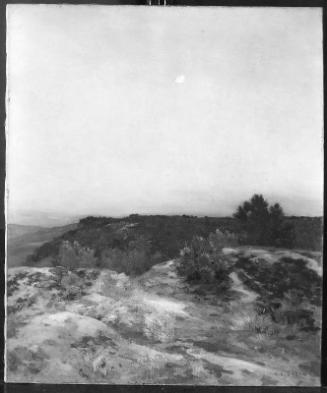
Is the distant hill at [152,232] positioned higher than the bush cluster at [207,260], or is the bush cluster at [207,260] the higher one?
the distant hill at [152,232]

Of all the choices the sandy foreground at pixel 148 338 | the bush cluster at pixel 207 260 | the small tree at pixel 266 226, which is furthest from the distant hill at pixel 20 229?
the small tree at pixel 266 226

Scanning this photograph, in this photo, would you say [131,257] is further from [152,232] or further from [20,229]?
[20,229]

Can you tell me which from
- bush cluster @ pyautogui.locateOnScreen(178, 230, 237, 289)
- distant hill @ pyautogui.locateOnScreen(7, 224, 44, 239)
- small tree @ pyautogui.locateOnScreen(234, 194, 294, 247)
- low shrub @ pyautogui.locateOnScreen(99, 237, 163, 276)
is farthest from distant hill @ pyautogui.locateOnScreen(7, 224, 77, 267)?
small tree @ pyautogui.locateOnScreen(234, 194, 294, 247)

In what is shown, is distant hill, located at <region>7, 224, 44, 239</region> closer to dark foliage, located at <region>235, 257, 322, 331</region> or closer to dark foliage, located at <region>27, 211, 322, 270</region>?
dark foliage, located at <region>27, 211, 322, 270</region>

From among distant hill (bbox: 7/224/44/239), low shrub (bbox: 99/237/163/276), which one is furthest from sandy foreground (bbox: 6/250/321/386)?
distant hill (bbox: 7/224/44/239)

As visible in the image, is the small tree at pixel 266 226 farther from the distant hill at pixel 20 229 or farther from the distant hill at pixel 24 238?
the distant hill at pixel 20 229

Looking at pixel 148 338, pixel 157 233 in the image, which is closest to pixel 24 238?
pixel 157 233

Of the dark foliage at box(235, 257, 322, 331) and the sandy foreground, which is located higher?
the dark foliage at box(235, 257, 322, 331)

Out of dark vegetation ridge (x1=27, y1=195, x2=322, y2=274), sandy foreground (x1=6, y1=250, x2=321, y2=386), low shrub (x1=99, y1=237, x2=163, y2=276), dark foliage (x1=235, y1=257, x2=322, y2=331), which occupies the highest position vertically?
dark vegetation ridge (x1=27, y1=195, x2=322, y2=274)
